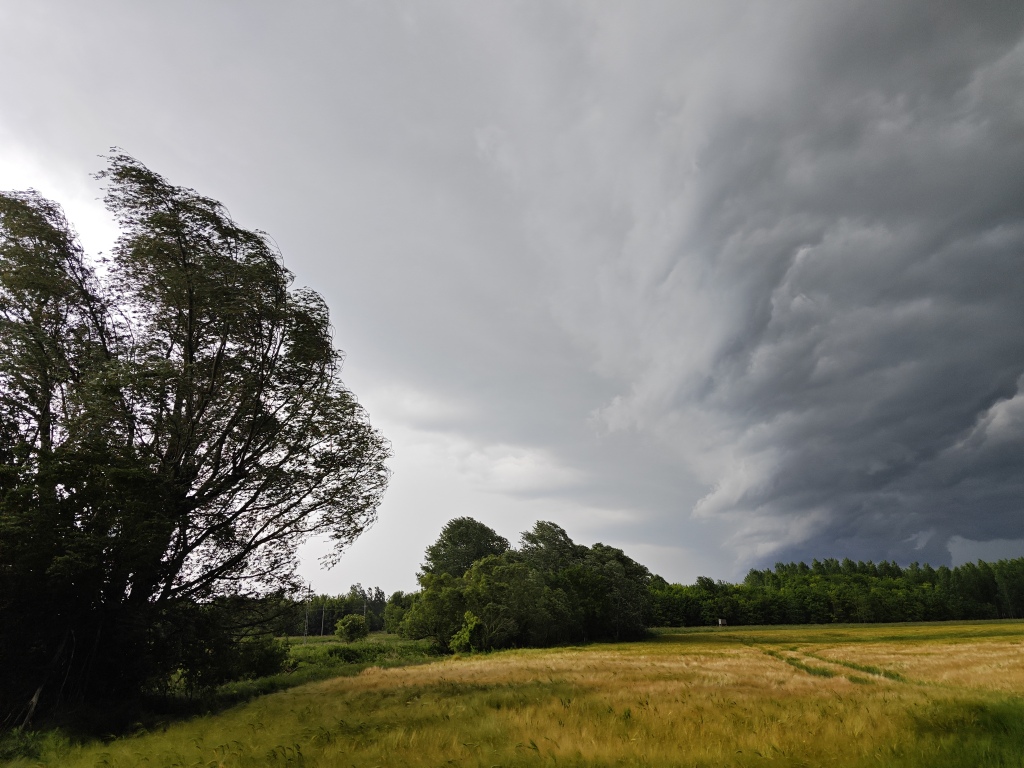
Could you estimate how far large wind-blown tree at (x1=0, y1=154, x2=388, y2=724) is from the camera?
15.5 metres

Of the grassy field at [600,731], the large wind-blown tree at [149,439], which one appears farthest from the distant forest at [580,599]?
the grassy field at [600,731]

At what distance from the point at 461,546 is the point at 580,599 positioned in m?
22.0

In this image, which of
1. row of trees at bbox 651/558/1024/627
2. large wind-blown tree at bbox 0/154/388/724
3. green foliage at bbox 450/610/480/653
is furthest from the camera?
row of trees at bbox 651/558/1024/627

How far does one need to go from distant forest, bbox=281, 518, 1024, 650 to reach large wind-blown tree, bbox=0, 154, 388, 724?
16.5 ft

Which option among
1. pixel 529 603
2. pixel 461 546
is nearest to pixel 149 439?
pixel 529 603

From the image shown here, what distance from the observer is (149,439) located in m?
19.4

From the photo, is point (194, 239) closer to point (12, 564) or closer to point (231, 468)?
point (231, 468)

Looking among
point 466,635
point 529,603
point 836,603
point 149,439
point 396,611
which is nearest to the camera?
point 149,439

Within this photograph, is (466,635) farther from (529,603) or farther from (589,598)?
(589,598)

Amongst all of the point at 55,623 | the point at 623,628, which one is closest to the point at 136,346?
the point at 55,623

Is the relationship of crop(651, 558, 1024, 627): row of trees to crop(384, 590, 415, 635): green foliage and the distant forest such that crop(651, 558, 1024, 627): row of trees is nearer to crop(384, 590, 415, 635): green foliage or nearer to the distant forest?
the distant forest

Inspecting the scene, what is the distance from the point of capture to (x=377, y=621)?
14550 centimetres

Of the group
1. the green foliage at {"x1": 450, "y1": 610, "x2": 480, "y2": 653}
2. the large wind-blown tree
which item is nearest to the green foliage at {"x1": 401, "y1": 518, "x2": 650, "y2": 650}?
the green foliage at {"x1": 450, "y1": 610, "x2": 480, "y2": 653}

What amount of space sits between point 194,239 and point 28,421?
28.1ft
